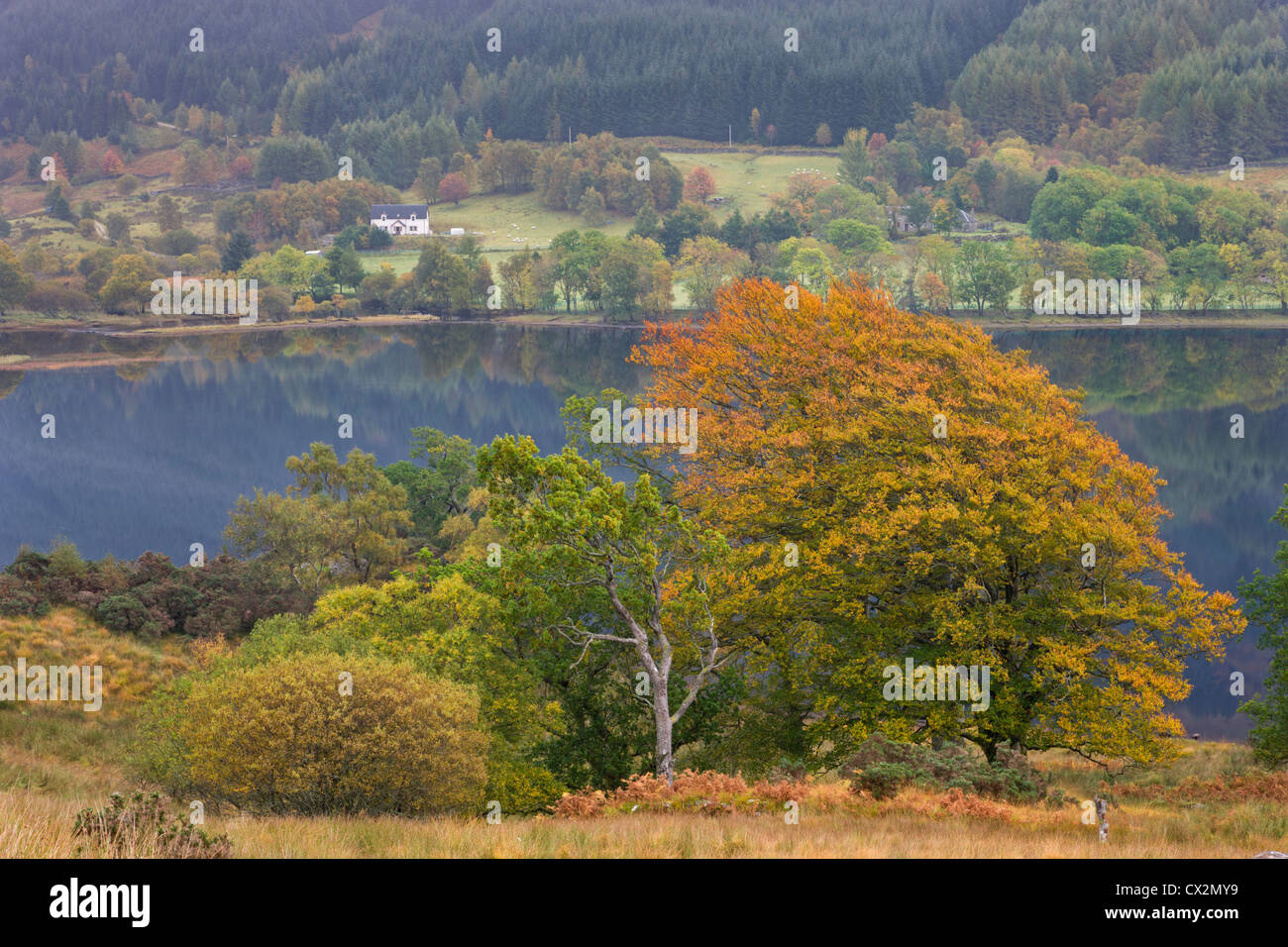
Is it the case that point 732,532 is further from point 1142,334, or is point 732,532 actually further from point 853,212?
point 853,212

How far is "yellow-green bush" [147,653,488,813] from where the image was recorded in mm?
18141

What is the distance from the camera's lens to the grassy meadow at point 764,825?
13336 mm

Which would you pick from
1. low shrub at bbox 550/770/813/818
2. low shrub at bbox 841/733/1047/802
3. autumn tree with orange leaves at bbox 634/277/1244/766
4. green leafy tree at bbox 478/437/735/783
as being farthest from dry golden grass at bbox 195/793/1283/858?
autumn tree with orange leaves at bbox 634/277/1244/766

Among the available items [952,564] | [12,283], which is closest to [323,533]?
[952,564]

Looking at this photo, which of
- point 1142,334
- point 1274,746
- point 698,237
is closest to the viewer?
point 1274,746

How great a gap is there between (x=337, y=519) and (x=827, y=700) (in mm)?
35024

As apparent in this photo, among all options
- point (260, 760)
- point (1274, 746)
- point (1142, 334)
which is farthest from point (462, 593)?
point (1142, 334)

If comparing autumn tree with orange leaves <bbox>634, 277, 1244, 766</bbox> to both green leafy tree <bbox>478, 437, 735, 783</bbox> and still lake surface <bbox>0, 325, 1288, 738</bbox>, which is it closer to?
green leafy tree <bbox>478, 437, 735, 783</bbox>

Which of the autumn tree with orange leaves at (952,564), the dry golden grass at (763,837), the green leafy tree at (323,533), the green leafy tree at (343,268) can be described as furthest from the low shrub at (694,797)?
the green leafy tree at (343,268)

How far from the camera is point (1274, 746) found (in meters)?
27.9

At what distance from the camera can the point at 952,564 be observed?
2733cm

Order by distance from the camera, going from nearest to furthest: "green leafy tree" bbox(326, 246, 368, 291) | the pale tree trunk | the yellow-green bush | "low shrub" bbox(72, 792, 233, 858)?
"low shrub" bbox(72, 792, 233, 858) < the yellow-green bush < the pale tree trunk < "green leafy tree" bbox(326, 246, 368, 291)

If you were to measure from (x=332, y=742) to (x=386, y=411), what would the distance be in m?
101

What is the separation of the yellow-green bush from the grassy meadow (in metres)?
0.83
